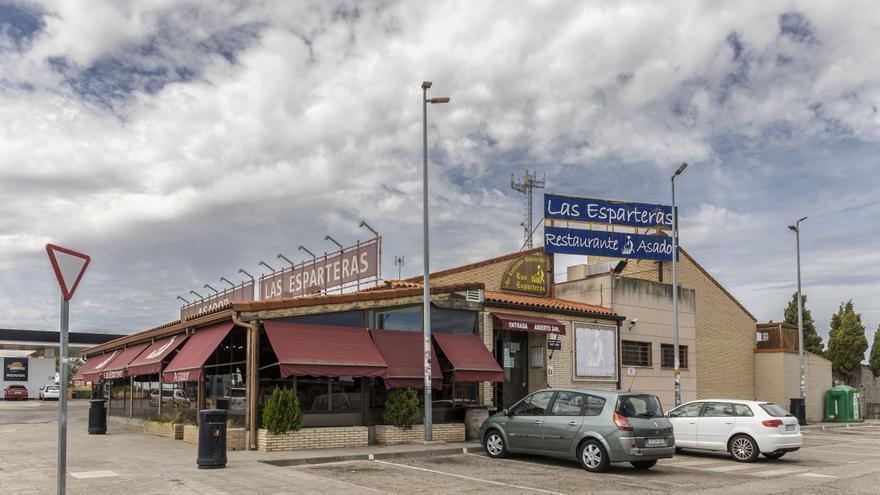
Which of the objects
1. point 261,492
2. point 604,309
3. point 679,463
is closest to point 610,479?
point 679,463

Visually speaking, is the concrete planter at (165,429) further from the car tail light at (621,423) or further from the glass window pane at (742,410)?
the glass window pane at (742,410)

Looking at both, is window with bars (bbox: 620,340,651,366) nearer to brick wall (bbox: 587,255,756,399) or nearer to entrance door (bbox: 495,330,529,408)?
brick wall (bbox: 587,255,756,399)

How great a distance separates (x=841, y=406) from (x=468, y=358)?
2311 cm

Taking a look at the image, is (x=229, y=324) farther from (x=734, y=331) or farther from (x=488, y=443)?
(x=734, y=331)

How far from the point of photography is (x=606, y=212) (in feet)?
99.6

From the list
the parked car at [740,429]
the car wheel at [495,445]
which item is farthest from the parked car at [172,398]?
the parked car at [740,429]

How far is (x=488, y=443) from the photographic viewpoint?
1803cm

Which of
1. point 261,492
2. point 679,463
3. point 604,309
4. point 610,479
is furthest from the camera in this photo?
point 604,309

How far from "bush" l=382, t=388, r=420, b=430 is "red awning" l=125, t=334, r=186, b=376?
6.61 metres

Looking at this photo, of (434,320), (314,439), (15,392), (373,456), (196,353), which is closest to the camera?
(373,456)

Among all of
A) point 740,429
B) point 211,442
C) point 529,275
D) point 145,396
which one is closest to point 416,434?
point 211,442

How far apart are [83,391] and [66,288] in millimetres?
66730

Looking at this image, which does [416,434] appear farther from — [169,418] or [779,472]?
[779,472]

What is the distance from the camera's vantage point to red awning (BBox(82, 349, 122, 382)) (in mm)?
30844
